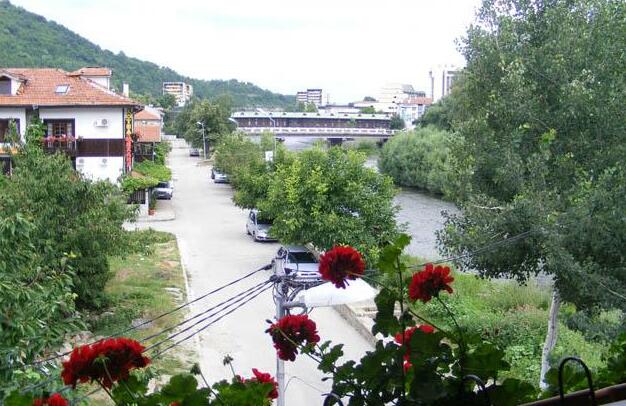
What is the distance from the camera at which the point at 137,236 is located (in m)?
16.0

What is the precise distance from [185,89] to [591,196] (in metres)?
185

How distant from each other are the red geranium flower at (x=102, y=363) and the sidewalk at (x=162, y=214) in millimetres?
29113

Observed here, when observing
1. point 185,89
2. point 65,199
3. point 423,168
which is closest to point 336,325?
point 65,199

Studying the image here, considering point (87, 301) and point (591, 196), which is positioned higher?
point (591, 196)

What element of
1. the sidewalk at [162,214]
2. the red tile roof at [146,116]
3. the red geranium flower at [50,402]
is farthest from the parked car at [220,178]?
A: the red geranium flower at [50,402]

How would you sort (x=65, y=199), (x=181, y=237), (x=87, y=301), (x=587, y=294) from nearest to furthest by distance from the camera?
1. (x=587, y=294)
2. (x=65, y=199)
3. (x=87, y=301)
4. (x=181, y=237)

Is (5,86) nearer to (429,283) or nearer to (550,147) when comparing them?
(550,147)

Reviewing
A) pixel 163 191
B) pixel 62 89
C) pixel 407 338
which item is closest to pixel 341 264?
pixel 407 338

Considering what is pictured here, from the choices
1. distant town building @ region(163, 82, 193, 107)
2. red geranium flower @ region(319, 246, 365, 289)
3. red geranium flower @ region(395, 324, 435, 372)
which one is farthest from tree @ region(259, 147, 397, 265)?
distant town building @ region(163, 82, 193, 107)

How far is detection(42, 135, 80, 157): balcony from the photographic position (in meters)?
28.6

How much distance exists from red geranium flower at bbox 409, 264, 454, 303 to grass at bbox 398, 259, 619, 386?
27.1ft

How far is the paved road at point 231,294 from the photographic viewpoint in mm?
12875

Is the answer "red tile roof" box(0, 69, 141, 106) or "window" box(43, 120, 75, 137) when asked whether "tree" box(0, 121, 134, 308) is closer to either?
"red tile roof" box(0, 69, 141, 106)

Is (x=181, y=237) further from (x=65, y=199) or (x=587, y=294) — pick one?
(x=587, y=294)
